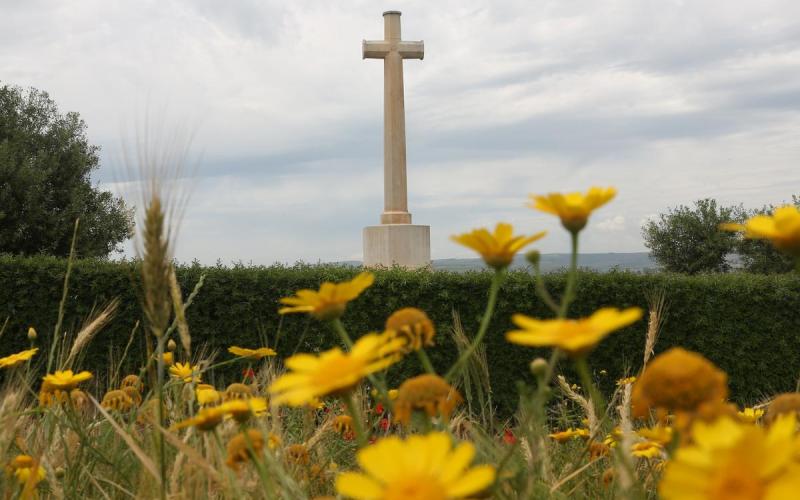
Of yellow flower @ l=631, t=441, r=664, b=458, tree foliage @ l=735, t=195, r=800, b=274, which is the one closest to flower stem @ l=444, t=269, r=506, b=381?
yellow flower @ l=631, t=441, r=664, b=458

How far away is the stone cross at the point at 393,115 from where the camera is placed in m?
15.2

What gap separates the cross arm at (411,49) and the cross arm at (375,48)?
227 millimetres

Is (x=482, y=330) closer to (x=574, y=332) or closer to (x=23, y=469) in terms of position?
(x=574, y=332)

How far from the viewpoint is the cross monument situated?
50.0ft

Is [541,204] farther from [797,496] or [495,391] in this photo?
[495,391]

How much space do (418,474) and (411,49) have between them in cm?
1540

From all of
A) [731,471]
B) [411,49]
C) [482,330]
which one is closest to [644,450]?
[482,330]

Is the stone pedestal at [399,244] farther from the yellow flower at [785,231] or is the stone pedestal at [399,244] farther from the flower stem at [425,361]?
the yellow flower at [785,231]

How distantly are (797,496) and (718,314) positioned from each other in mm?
8704

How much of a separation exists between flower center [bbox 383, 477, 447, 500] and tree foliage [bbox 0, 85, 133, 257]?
2047 cm

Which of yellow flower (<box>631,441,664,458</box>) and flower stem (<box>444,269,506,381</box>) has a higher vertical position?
flower stem (<box>444,269,506,381</box>)

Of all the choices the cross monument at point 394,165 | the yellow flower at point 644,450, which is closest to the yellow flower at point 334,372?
the yellow flower at point 644,450

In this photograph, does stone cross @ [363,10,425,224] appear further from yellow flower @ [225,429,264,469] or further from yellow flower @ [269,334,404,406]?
yellow flower @ [269,334,404,406]

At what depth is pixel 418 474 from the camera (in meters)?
0.69
